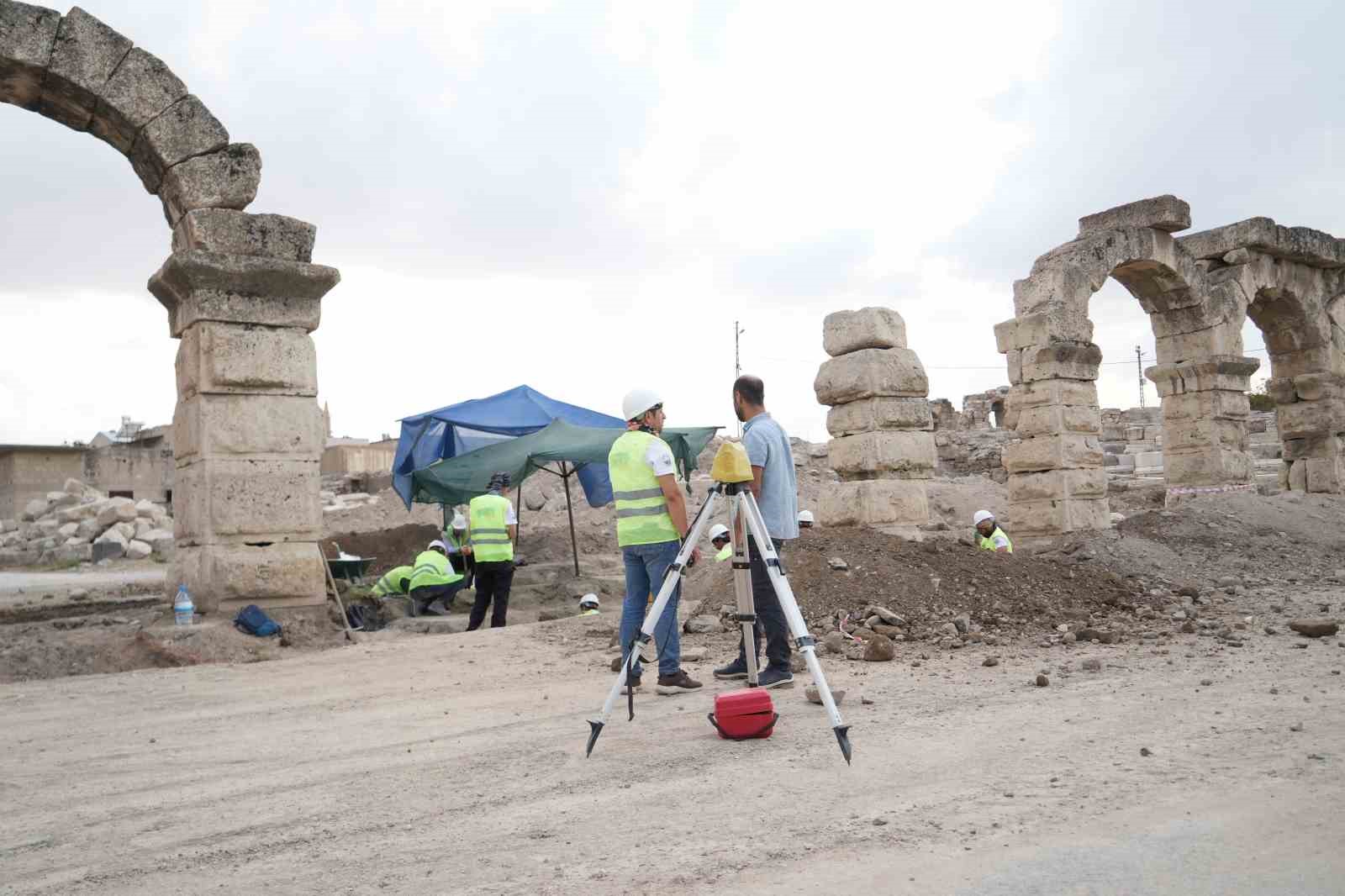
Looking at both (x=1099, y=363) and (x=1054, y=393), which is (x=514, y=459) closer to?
→ (x=1054, y=393)

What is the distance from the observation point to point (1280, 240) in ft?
47.0

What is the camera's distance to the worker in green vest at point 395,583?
10859 mm

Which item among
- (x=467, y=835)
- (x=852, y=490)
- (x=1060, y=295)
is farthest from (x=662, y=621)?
(x=1060, y=295)

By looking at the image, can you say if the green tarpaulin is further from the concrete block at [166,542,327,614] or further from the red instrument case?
the red instrument case

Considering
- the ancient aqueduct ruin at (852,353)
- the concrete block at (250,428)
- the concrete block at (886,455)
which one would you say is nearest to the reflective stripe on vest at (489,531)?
the ancient aqueduct ruin at (852,353)

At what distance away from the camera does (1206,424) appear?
13703 millimetres

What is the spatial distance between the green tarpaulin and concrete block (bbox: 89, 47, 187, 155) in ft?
16.6

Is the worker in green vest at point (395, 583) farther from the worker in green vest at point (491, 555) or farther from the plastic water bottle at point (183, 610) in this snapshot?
the plastic water bottle at point (183, 610)

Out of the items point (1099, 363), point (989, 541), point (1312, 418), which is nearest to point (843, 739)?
point (989, 541)

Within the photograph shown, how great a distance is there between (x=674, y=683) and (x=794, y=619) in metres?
1.52

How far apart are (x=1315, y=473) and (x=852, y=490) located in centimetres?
927

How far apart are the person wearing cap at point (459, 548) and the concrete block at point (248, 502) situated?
3.67 m

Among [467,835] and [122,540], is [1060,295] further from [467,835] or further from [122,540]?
[122,540]

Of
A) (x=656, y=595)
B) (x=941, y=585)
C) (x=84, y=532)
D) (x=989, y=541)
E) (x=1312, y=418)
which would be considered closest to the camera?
(x=656, y=595)
